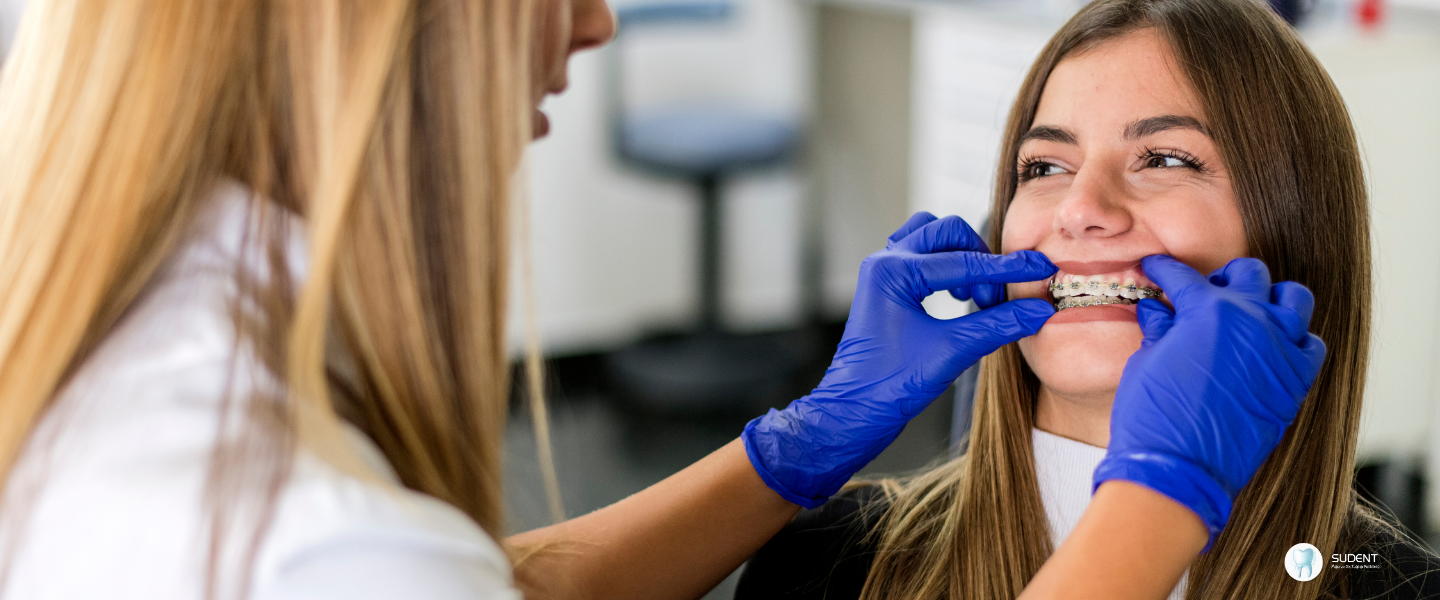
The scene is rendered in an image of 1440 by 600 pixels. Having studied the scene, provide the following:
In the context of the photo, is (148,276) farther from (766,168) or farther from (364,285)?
(766,168)

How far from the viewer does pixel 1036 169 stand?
1167 mm

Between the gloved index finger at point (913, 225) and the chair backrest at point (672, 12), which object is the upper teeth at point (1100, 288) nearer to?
the gloved index finger at point (913, 225)

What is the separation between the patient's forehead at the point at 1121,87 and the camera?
1.03 metres

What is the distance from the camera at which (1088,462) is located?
1095mm

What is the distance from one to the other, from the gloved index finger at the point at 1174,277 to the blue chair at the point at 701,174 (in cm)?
191

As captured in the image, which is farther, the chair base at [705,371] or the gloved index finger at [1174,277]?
the chair base at [705,371]

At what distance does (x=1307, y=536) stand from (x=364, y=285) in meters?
0.86

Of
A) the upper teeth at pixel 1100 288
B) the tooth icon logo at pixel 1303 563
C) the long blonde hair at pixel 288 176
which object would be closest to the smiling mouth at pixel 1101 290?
the upper teeth at pixel 1100 288

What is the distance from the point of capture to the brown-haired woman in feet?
3.31

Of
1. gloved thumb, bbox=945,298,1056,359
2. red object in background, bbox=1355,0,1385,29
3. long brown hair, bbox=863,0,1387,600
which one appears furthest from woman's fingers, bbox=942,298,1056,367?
red object in background, bbox=1355,0,1385,29

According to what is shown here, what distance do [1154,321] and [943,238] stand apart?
24 centimetres

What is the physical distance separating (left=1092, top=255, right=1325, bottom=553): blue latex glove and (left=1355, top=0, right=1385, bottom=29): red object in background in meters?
1.49

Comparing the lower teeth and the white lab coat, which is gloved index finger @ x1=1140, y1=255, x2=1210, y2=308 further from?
the white lab coat

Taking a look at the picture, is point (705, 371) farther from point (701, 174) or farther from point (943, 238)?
point (943, 238)
